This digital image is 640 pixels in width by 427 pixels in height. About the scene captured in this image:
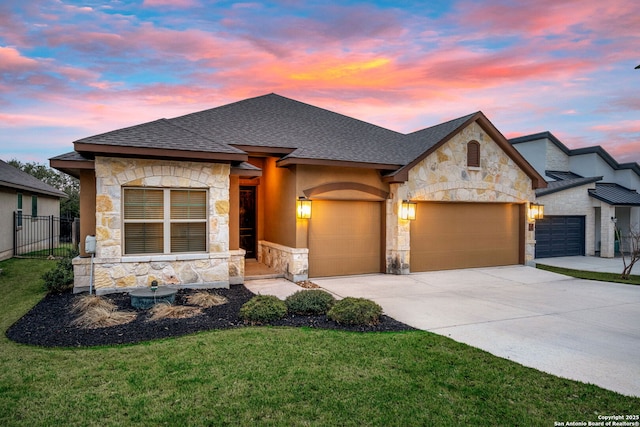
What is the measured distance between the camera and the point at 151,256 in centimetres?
868

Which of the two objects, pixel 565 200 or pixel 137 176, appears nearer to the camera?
pixel 137 176

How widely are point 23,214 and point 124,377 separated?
58.0 ft

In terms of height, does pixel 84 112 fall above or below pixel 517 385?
above

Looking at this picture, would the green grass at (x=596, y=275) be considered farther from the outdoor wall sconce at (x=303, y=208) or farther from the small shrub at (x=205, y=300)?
the small shrub at (x=205, y=300)

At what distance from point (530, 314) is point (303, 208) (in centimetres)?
595

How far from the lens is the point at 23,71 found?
1236 cm

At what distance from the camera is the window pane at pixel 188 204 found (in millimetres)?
8945

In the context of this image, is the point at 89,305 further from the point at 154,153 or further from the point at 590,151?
the point at 590,151

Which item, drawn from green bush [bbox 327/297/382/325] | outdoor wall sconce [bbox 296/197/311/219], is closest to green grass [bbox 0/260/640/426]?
green bush [bbox 327/297/382/325]

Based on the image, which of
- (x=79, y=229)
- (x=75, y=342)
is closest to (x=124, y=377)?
(x=75, y=342)

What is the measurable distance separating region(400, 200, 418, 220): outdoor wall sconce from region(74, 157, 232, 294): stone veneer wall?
533 centimetres

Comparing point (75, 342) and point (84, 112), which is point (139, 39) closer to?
point (84, 112)

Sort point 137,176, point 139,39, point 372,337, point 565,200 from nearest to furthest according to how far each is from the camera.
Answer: point 372,337, point 137,176, point 139,39, point 565,200

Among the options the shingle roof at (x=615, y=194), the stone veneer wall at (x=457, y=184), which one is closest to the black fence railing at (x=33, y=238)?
the stone veneer wall at (x=457, y=184)
